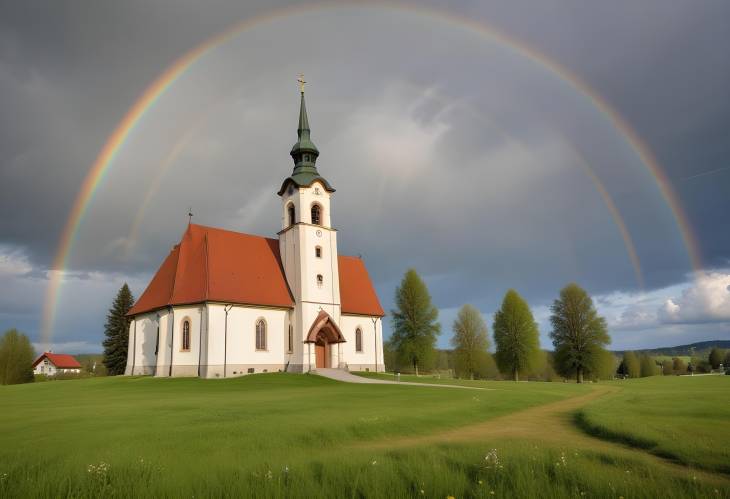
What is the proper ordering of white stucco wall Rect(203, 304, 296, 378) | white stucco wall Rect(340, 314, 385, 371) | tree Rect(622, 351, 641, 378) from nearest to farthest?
white stucco wall Rect(203, 304, 296, 378), white stucco wall Rect(340, 314, 385, 371), tree Rect(622, 351, 641, 378)

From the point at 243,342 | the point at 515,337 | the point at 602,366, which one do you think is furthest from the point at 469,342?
the point at 243,342

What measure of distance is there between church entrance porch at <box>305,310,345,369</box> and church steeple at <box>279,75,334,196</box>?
13167 mm

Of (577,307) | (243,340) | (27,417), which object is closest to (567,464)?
(27,417)

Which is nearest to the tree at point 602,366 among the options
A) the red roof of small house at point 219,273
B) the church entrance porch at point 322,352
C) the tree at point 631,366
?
the tree at point 631,366

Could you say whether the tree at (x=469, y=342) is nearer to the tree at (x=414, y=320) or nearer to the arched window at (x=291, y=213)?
the tree at (x=414, y=320)

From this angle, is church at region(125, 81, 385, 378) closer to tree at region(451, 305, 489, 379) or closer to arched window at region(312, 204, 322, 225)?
arched window at region(312, 204, 322, 225)

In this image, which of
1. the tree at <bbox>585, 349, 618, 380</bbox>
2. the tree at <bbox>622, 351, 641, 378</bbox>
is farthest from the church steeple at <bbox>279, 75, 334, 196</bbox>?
the tree at <bbox>622, 351, 641, 378</bbox>

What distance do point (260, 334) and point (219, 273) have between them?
6.47 meters

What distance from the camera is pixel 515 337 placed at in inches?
2527

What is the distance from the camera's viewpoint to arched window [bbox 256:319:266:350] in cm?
4262

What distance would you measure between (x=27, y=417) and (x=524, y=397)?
21750 mm

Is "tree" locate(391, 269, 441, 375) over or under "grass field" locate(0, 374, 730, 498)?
over

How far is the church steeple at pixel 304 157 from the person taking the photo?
48094mm

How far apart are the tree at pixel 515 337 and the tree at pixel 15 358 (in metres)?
63.2
